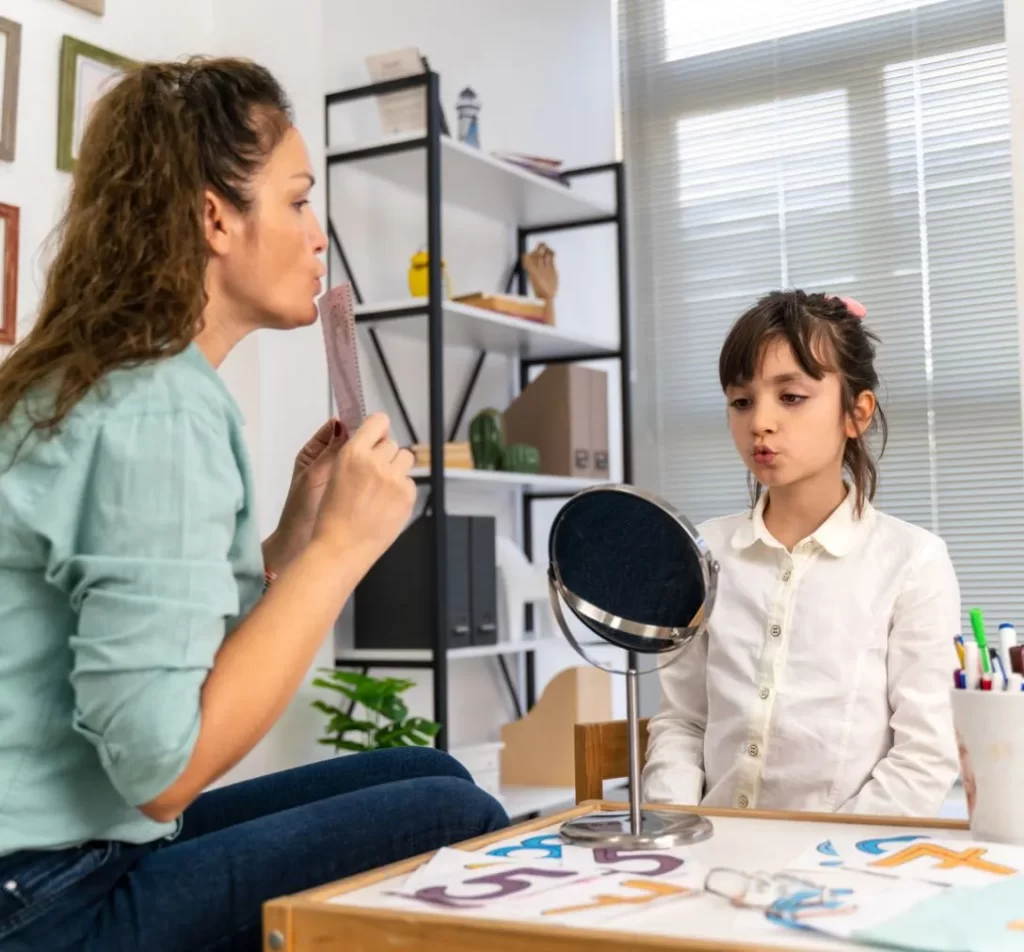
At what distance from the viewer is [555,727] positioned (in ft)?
11.1

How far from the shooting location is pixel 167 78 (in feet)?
3.80

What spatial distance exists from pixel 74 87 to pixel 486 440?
1269 mm

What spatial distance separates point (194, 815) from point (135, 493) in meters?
0.48

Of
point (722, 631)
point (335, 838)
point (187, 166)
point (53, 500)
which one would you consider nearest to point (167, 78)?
point (187, 166)

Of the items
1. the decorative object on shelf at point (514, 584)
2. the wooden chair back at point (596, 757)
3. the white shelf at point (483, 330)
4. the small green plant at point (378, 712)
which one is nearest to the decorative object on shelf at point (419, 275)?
the white shelf at point (483, 330)

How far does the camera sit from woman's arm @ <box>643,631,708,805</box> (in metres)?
1.51

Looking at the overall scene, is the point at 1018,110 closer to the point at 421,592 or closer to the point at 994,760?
the point at 421,592

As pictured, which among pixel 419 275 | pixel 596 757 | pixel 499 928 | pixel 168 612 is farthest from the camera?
pixel 419 275

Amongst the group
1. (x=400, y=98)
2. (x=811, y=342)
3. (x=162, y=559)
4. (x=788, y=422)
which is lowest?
(x=162, y=559)

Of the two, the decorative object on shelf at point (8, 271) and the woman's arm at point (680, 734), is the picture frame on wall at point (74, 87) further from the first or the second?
the woman's arm at point (680, 734)

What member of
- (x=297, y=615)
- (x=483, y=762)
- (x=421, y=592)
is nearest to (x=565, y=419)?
(x=421, y=592)

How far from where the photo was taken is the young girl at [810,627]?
4.83 feet

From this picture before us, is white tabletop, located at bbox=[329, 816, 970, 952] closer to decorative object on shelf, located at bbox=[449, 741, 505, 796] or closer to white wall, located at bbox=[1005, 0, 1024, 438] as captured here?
white wall, located at bbox=[1005, 0, 1024, 438]

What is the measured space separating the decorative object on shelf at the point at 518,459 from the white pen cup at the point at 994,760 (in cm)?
236
